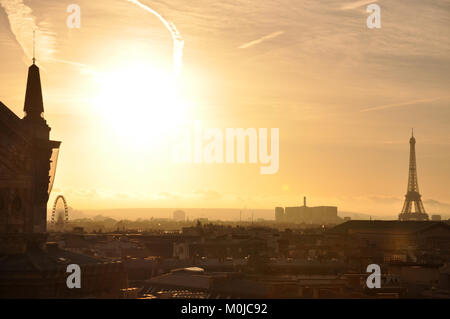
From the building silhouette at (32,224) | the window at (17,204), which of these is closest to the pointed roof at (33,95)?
the building silhouette at (32,224)

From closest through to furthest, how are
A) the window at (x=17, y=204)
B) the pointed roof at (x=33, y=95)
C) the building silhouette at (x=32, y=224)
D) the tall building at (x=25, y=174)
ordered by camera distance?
the building silhouette at (x=32, y=224) → the tall building at (x=25, y=174) → the window at (x=17, y=204) → the pointed roof at (x=33, y=95)

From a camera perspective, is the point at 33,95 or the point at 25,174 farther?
the point at 33,95

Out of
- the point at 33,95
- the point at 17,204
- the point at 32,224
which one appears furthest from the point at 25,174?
the point at 33,95

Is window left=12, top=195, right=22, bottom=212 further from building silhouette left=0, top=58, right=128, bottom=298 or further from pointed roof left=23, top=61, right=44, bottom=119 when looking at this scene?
pointed roof left=23, top=61, right=44, bottom=119

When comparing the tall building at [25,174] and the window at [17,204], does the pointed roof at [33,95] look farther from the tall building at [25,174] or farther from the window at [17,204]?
the window at [17,204]

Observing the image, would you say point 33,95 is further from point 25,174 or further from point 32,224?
point 32,224

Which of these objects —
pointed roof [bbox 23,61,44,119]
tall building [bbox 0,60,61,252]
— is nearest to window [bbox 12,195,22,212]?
tall building [bbox 0,60,61,252]
